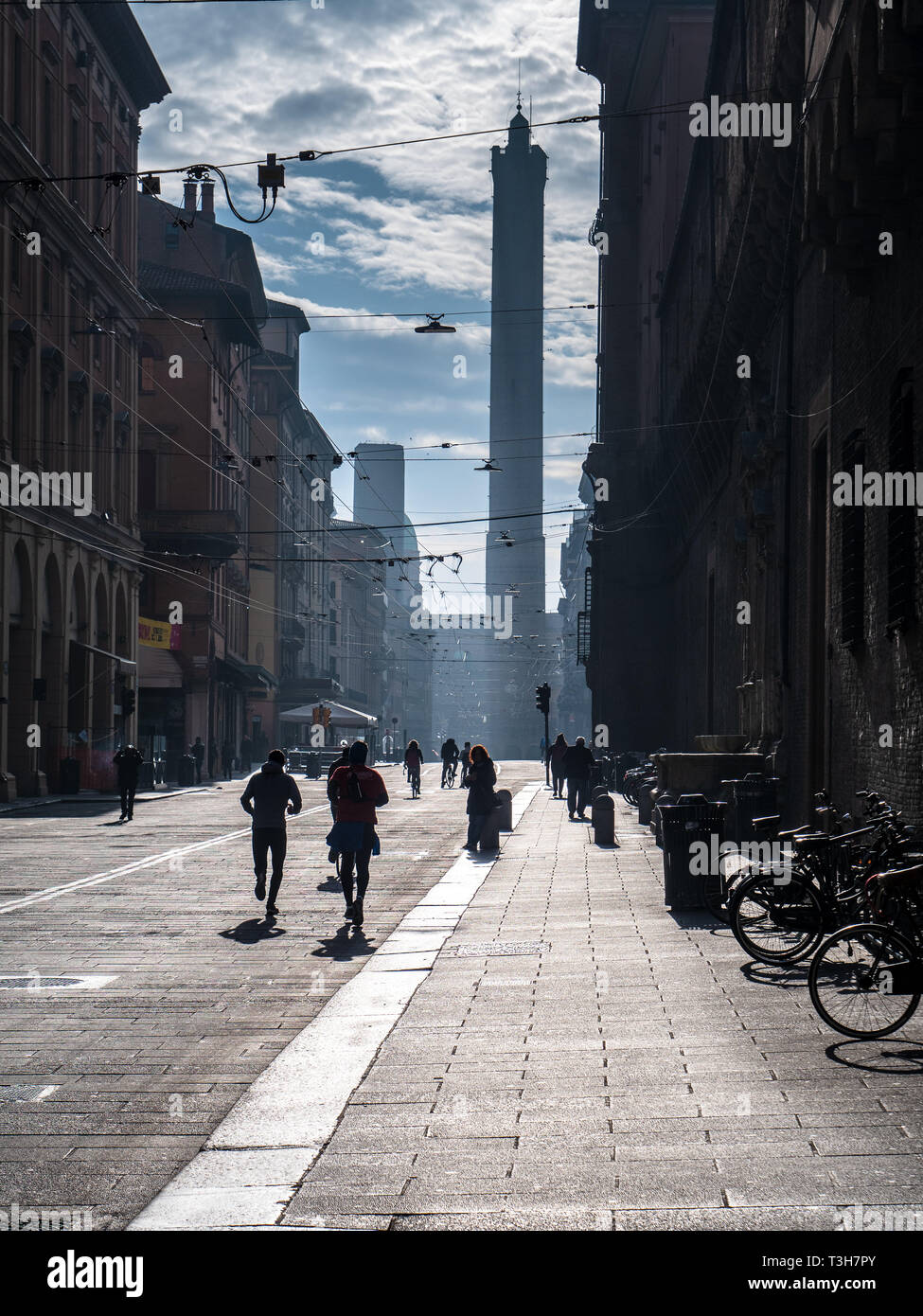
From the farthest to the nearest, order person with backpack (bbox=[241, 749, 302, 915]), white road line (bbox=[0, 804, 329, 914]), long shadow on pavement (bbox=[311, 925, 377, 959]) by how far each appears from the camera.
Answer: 1. white road line (bbox=[0, 804, 329, 914])
2. person with backpack (bbox=[241, 749, 302, 915])
3. long shadow on pavement (bbox=[311, 925, 377, 959])

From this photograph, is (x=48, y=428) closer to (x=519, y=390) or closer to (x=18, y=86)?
(x=18, y=86)

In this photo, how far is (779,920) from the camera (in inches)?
426

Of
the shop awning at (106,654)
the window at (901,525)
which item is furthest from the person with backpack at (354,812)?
the shop awning at (106,654)

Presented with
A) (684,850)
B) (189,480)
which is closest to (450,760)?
(189,480)

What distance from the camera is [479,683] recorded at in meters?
193

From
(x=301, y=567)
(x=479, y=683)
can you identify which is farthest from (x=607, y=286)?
(x=479, y=683)

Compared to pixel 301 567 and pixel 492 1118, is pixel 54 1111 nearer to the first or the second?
pixel 492 1118

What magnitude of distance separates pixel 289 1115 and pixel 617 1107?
1429mm

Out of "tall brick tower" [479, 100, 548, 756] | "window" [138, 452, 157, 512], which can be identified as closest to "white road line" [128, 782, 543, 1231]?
"window" [138, 452, 157, 512]

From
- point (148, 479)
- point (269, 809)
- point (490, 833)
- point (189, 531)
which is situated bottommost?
point (490, 833)

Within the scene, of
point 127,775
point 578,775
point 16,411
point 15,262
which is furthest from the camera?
point 16,411

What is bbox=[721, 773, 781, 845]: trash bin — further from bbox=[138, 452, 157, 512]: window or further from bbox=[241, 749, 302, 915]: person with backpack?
bbox=[138, 452, 157, 512]: window

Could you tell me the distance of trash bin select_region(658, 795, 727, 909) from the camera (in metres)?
14.5

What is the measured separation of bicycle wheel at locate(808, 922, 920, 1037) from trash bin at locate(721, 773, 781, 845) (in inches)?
521
